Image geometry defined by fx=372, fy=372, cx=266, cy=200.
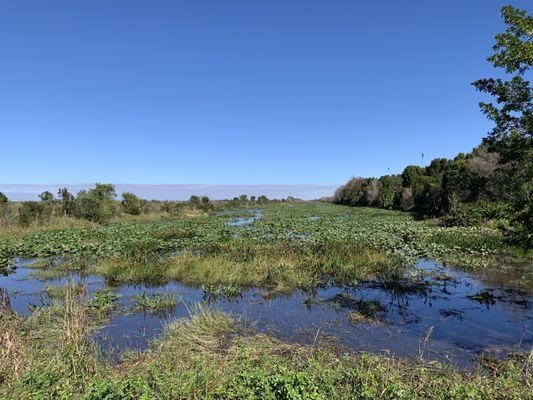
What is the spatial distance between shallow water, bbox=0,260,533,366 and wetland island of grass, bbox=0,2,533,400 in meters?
0.05

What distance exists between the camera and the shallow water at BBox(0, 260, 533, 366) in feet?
25.1

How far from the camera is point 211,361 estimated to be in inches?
246

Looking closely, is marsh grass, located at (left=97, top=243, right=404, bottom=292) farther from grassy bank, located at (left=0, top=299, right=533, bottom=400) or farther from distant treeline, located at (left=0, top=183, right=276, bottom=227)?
distant treeline, located at (left=0, top=183, right=276, bottom=227)

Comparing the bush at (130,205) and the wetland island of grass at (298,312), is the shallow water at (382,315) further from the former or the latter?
the bush at (130,205)

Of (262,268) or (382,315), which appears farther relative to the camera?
(262,268)

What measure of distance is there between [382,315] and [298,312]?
215 cm

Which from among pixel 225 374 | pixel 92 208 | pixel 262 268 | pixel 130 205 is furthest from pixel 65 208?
pixel 225 374

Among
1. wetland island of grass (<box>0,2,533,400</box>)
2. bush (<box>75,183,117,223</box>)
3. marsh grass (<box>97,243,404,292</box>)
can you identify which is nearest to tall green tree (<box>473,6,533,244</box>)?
wetland island of grass (<box>0,2,533,400</box>)

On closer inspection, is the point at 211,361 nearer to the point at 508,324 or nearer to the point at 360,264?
the point at 508,324

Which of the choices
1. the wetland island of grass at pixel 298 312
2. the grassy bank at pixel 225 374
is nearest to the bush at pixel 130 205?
the wetland island of grass at pixel 298 312

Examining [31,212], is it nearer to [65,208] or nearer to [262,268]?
[65,208]

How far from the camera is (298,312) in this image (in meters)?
9.88

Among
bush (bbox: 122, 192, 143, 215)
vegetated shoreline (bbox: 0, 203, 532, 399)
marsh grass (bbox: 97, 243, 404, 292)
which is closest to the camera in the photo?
vegetated shoreline (bbox: 0, 203, 532, 399)

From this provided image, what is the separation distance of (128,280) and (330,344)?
8654 millimetres
